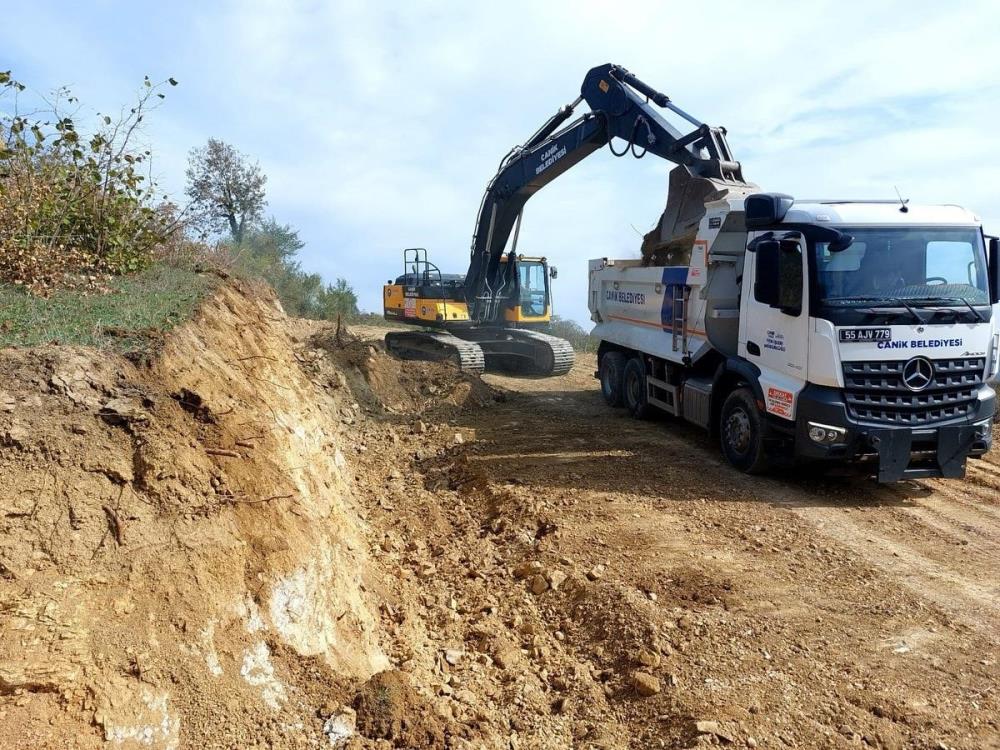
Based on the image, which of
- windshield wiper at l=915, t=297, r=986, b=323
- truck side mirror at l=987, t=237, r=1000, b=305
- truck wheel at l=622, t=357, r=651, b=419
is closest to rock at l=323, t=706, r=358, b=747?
windshield wiper at l=915, t=297, r=986, b=323

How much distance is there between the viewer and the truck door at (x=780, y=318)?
6738 mm

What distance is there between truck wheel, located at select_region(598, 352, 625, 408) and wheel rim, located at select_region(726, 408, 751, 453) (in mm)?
3382

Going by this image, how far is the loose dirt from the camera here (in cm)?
302

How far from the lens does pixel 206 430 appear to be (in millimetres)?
4160

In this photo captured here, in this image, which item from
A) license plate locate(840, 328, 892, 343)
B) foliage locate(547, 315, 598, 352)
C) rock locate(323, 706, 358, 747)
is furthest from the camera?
foliage locate(547, 315, 598, 352)

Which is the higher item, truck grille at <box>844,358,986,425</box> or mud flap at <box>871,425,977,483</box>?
truck grille at <box>844,358,986,425</box>

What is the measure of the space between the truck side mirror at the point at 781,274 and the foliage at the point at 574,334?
1412 centimetres

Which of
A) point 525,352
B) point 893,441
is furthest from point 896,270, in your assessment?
point 525,352

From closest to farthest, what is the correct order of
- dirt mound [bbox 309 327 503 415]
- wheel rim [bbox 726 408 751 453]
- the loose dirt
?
the loose dirt
wheel rim [bbox 726 408 751 453]
dirt mound [bbox 309 327 503 415]

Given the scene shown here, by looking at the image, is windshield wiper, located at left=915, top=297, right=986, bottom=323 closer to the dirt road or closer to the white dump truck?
the white dump truck

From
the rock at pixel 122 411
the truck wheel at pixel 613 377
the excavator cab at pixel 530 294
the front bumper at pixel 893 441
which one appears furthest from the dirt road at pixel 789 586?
the excavator cab at pixel 530 294

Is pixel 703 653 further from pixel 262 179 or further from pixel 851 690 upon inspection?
pixel 262 179

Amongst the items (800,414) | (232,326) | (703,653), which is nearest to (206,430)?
(232,326)

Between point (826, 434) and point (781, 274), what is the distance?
1580 millimetres
